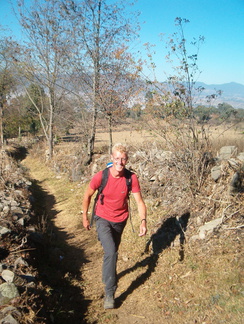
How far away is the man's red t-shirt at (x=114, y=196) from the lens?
3770 mm

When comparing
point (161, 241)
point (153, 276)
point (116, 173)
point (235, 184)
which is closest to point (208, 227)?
point (161, 241)

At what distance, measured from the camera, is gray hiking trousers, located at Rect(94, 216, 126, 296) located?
3674 mm

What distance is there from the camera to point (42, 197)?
10.5 metres

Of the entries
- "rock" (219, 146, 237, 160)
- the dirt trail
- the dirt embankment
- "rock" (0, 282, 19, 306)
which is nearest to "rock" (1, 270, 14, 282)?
"rock" (0, 282, 19, 306)

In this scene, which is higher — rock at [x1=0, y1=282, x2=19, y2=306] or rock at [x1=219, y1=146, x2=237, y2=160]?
rock at [x1=219, y1=146, x2=237, y2=160]

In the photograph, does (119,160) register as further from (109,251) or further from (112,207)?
(109,251)

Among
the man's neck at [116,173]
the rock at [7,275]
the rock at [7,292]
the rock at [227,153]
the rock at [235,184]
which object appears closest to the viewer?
the rock at [7,292]

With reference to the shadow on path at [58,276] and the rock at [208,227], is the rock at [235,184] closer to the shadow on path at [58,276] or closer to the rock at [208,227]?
the rock at [208,227]

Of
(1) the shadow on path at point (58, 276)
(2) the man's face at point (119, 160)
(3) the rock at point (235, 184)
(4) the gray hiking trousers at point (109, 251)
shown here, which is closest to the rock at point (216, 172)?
(3) the rock at point (235, 184)

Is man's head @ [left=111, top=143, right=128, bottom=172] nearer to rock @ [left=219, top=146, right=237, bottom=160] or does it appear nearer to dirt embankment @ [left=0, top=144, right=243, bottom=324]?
dirt embankment @ [left=0, top=144, right=243, bottom=324]

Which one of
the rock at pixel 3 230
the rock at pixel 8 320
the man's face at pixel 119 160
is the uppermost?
the man's face at pixel 119 160

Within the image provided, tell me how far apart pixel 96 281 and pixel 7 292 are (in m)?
1.84

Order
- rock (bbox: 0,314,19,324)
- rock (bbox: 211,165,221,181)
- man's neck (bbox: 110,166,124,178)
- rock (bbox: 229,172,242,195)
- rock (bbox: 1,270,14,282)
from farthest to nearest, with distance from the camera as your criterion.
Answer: rock (bbox: 211,165,221,181), rock (bbox: 229,172,242,195), man's neck (bbox: 110,166,124,178), rock (bbox: 1,270,14,282), rock (bbox: 0,314,19,324)

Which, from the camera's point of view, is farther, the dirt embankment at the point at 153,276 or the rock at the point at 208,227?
the rock at the point at 208,227
